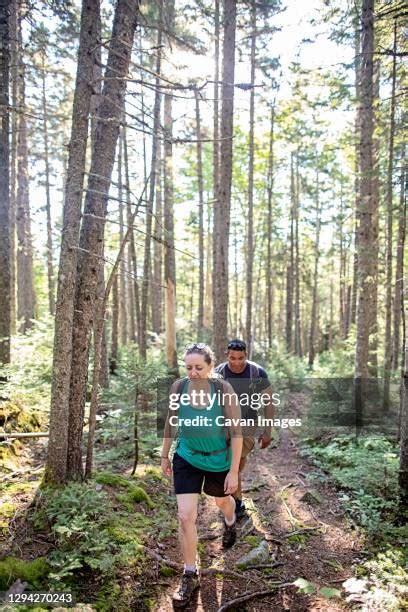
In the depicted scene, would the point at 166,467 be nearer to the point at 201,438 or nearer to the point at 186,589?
the point at 201,438

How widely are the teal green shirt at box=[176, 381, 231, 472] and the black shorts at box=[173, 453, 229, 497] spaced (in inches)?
1.8

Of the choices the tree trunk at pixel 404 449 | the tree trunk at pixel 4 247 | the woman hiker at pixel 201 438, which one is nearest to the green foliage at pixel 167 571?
the woman hiker at pixel 201 438

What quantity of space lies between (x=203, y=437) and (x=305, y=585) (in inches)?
67.9

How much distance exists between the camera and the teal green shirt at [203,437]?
150 inches

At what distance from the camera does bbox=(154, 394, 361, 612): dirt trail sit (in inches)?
151

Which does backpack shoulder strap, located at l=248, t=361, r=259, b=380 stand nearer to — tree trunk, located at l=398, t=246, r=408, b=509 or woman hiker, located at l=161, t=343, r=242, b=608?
woman hiker, located at l=161, t=343, r=242, b=608

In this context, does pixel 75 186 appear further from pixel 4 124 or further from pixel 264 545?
pixel 4 124

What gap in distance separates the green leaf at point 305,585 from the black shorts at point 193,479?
43.1 inches

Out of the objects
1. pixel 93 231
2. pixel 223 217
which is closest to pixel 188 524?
pixel 93 231

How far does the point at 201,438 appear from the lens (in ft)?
12.6

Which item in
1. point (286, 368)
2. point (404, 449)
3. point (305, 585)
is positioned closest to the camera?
point (305, 585)

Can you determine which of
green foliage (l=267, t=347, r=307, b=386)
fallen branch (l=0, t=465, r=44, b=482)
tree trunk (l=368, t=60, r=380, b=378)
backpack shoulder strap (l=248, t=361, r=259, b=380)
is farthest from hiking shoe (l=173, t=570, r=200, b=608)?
green foliage (l=267, t=347, r=307, b=386)

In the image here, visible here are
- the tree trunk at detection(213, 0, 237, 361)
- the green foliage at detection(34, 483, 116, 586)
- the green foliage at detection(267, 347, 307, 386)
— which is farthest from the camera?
the green foliage at detection(267, 347, 307, 386)

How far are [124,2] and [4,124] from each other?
4.34 metres
